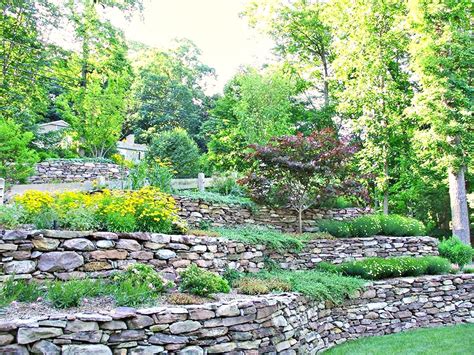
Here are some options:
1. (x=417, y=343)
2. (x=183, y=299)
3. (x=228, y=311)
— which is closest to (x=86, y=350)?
(x=183, y=299)

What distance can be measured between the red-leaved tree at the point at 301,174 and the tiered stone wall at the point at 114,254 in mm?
1778

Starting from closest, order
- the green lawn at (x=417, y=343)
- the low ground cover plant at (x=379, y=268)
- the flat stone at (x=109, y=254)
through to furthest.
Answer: the flat stone at (x=109, y=254) < the green lawn at (x=417, y=343) < the low ground cover plant at (x=379, y=268)

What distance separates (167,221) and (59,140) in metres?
14.0

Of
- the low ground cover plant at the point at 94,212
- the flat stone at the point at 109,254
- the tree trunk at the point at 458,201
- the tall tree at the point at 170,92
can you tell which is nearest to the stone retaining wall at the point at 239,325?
the flat stone at the point at 109,254

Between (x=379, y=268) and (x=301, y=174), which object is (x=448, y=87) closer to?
(x=301, y=174)

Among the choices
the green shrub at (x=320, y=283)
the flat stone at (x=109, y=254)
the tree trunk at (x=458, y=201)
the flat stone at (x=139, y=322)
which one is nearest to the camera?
the flat stone at (x=139, y=322)

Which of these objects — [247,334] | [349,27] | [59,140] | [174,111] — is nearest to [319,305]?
[247,334]

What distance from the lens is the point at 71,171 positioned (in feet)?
50.3

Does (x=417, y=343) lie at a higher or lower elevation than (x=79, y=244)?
lower

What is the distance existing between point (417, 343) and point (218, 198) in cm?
521

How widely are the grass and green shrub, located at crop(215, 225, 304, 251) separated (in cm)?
89

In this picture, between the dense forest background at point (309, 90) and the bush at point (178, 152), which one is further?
the bush at point (178, 152)

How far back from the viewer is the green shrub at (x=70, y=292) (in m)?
4.88

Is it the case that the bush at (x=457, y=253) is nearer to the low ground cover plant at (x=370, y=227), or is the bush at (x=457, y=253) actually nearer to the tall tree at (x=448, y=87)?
the low ground cover plant at (x=370, y=227)
